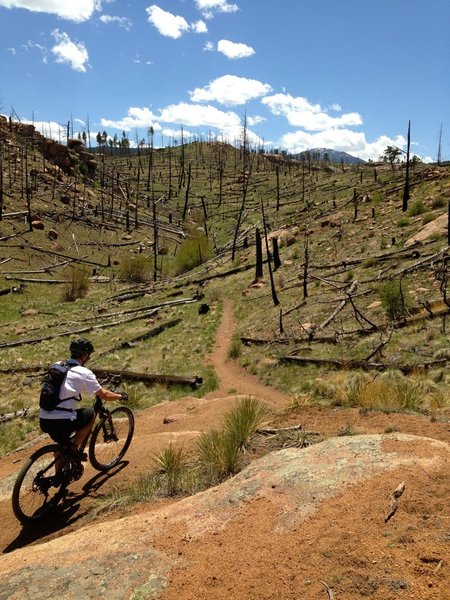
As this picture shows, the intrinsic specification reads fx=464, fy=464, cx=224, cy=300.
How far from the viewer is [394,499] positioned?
4309 mm

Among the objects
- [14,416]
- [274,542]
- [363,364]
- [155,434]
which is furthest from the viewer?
[14,416]

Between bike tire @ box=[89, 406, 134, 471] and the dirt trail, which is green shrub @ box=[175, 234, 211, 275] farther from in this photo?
bike tire @ box=[89, 406, 134, 471]

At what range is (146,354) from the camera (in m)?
21.5

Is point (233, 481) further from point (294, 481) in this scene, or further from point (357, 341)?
point (357, 341)

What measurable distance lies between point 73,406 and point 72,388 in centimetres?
33

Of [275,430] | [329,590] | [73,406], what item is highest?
[73,406]

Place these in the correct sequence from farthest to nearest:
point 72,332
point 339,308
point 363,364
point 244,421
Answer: point 72,332
point 339,308
point 363,364
point 244,421

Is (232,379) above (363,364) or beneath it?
beneath

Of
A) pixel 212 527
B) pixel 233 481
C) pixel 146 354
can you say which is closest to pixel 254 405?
pixel 233 481

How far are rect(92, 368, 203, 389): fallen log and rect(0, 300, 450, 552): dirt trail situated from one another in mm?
3371

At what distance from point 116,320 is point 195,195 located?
6993cm

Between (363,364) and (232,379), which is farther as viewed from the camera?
(232,379)

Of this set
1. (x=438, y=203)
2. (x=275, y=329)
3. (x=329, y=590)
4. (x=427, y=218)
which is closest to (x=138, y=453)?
(x=329, y=590)

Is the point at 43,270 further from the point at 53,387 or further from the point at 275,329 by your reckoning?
the point at 53,387
